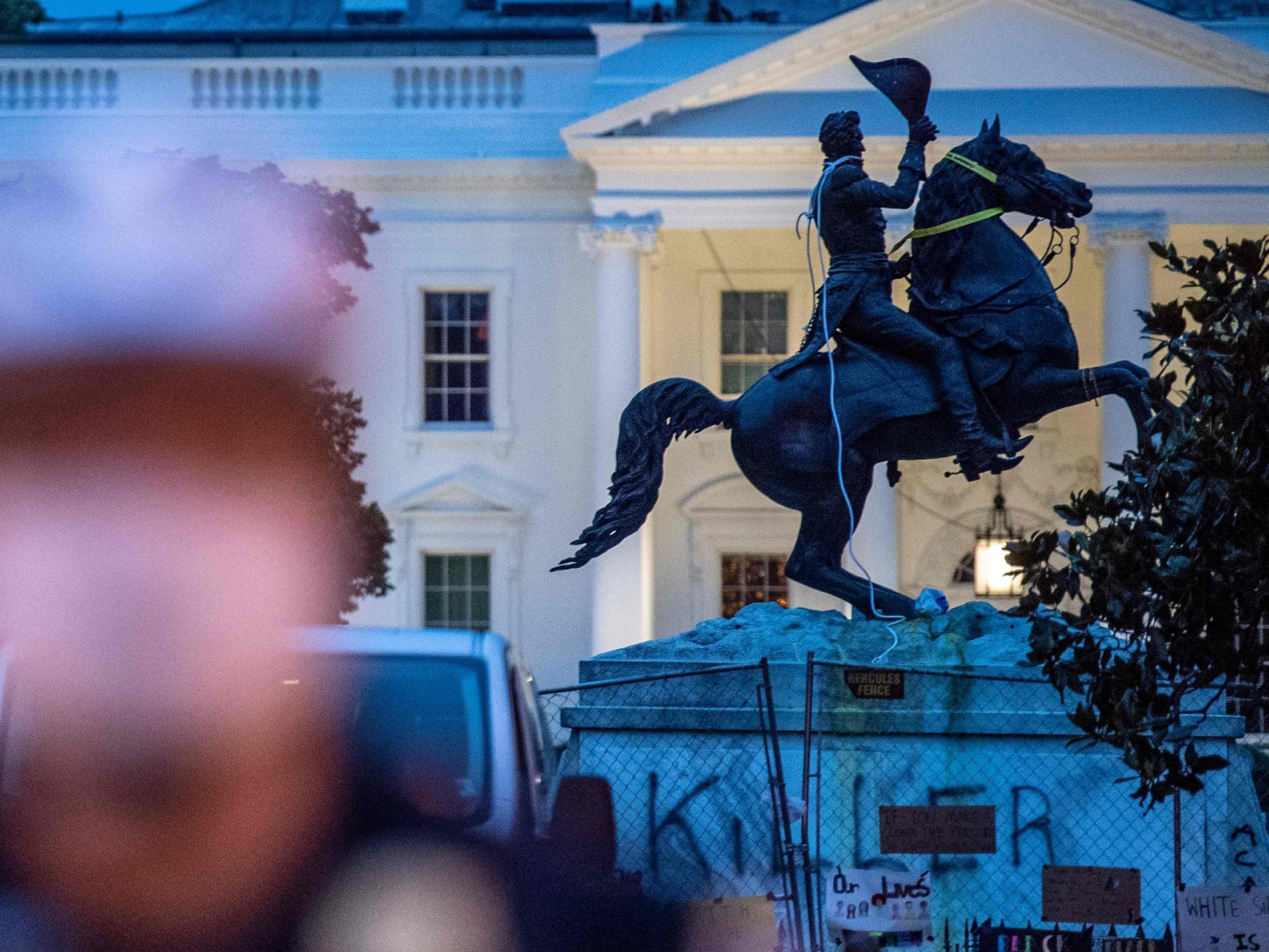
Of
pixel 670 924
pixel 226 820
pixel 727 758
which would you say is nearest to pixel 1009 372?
pixel 727 758

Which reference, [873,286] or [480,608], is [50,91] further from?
[873,286]

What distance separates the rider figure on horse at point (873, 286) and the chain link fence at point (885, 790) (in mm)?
1209

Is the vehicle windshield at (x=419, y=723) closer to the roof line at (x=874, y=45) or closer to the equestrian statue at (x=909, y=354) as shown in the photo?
the equestrian statue at (x=909, y=354)

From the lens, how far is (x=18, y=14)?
129 ft

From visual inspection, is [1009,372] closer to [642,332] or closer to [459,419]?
[642,332]

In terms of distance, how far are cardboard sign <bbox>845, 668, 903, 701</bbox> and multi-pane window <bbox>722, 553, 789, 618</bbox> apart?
20699mm

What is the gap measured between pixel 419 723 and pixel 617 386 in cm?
2225

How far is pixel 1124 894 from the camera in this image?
7.99 m

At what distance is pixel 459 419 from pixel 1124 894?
22.5 metres

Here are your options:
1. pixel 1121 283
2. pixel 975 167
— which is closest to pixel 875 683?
pixel 975 167

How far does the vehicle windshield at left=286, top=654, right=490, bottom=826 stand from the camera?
482 cm

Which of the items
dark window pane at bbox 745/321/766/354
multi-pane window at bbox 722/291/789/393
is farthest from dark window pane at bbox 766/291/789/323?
dark window pane at bbox 745/321/766/354

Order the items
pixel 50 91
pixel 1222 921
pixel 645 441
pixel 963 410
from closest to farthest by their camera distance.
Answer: pixel 1222 921
pixel 963 410
pixel 645 441
pixel 50 91

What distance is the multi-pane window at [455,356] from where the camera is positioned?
2972 centimetres
